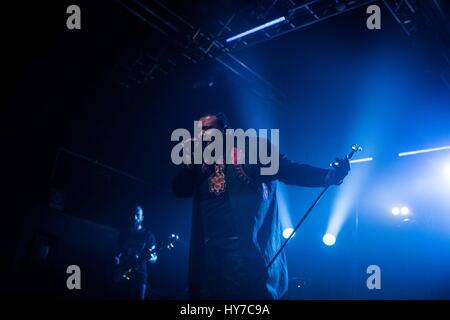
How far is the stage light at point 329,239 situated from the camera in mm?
8789

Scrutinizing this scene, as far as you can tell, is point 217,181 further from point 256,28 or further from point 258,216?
point 256,28

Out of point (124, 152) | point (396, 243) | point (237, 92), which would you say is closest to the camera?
point (396, 243)

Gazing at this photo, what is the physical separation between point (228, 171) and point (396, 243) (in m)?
6.45

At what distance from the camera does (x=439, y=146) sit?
8.29 metres

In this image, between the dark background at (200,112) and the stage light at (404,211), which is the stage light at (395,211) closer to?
the stage light at (404,211)

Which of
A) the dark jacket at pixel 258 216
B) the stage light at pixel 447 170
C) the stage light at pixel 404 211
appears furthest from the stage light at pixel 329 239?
the dark jacket at pixel 258 216

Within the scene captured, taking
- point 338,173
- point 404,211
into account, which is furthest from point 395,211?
point 338,173

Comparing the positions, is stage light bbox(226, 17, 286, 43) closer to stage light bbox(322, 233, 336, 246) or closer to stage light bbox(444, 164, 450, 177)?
stage light bbox(444, 164, 450, 177)

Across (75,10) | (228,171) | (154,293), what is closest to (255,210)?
(228,171)

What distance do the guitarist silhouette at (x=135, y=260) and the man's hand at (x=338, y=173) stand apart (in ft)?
17.9

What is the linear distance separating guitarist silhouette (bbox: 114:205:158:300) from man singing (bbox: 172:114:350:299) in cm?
495

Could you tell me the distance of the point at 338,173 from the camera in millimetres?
2828

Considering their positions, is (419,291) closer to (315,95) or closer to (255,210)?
(315,95)

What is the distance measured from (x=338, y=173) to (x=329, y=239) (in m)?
6.38
